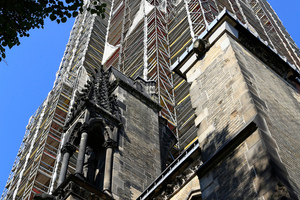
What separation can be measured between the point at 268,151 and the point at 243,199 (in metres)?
0.86

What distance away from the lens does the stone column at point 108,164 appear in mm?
13065

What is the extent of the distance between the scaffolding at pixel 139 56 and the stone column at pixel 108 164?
832cm

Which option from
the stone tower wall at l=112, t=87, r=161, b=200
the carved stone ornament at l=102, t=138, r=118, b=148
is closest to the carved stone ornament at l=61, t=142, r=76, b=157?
the carved stone ornament at l=102, t=138, r=118, b=148

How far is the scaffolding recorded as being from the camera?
25609mm

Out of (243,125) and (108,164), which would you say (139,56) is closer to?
(108,164)

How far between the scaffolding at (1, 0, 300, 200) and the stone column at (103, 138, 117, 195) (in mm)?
8320

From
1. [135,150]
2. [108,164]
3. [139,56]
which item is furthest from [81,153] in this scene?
[139,56]

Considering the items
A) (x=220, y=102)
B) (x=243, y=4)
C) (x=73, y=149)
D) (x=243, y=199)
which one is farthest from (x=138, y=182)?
(x=243, y=4)

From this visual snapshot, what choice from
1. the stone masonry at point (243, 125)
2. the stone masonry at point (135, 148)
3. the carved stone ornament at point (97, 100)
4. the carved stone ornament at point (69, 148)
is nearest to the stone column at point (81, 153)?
the carved stone ornament at point (69, 148)

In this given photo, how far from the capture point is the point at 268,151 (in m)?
7.54

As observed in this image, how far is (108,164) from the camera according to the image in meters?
13.8

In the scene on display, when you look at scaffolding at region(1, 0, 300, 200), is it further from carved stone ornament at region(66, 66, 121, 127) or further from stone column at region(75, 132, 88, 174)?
stone column at region(75, 132, 88, 174)

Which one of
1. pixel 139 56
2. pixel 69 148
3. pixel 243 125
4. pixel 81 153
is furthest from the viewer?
pixel 139 56

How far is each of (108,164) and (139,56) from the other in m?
18.6
